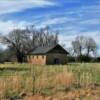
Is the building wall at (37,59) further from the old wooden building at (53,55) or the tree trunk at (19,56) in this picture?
the tree trunk at (19,56)

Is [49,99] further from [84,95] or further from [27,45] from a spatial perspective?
[27,45]

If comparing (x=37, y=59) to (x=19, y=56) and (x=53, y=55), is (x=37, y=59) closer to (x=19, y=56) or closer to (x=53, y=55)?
Result: (x=53, y=55)

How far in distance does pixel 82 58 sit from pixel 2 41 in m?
22.2

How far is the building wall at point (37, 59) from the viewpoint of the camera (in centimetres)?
8166

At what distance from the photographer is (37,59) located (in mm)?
87125

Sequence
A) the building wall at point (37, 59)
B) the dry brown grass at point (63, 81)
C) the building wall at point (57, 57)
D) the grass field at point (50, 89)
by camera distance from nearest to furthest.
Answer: the grass field at point (50, 89)
the dry brown grass at point (63, 81)
the building wall at point (57, 57)
the building wall at point (37, 59)

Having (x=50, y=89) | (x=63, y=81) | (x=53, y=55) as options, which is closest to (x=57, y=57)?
(x=53, y=55)

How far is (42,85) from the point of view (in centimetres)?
1842

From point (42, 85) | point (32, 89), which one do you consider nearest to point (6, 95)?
point (32, 89)

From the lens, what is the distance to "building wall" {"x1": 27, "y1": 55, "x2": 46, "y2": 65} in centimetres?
8166

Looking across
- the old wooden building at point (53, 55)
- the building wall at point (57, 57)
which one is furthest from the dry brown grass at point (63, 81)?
the building wall at point (57, 57)

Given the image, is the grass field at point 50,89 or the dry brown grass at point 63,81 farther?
the dry brown grass at point 63,81

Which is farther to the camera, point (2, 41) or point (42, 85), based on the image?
point (2, 41)

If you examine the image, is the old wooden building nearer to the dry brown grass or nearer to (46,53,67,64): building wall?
(46,53,67,64): building wall
